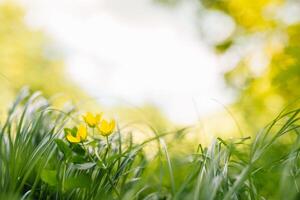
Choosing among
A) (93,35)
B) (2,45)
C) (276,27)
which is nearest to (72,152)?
(276,27)

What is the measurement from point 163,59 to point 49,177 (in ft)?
60.0

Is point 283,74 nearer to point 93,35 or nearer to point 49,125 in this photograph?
point 49,125

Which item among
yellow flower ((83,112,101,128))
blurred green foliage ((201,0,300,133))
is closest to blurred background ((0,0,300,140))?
blurred green foliage ((201,0,300,133))

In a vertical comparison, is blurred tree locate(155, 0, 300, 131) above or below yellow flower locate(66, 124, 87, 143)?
above

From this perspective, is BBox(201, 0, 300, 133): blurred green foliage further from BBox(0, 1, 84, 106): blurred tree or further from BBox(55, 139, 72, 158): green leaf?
BBox(0, 1, 84, 106): blurred tree

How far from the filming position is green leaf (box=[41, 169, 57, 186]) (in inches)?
33.7

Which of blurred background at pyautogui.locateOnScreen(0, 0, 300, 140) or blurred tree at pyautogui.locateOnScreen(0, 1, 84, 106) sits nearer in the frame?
blurred background at pyautogui.locateOnScreen(0, 0, 300, 140)

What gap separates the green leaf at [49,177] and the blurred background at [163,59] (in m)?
0.31

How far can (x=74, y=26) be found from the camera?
2286 centimetres

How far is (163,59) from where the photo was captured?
19062 mm

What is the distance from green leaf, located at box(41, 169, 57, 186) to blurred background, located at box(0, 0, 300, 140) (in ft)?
1.00

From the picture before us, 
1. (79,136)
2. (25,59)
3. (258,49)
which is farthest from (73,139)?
(25,59)

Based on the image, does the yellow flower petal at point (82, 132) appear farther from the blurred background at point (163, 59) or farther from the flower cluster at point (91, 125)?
the blurred background at point (163, 59)

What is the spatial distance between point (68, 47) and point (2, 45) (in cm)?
622
